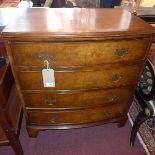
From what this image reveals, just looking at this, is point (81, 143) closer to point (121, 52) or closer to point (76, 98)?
point (76, 98)

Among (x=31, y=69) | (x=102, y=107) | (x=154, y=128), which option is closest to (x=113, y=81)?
(x=102, y=107)

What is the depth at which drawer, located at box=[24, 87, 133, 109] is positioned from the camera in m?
1.28

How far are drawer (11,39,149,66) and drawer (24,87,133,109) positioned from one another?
274 millimetres

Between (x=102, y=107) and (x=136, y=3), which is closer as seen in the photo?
(x=102, y=107)

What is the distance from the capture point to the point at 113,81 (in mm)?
1276

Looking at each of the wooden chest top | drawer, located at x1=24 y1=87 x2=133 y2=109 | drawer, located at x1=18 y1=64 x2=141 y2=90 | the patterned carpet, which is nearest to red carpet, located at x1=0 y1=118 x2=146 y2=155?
the patterned carpet

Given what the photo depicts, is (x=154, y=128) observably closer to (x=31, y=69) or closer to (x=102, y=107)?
(x=102, y=107)

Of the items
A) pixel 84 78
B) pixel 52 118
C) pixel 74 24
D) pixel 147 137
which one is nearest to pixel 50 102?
pixel 52 118

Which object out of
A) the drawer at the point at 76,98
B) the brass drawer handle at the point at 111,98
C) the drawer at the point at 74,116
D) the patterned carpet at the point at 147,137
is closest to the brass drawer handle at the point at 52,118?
the drawer at the point at 74,116

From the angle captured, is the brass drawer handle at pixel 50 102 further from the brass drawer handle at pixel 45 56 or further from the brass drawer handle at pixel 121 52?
the brass drawer handle at pixel 121 52

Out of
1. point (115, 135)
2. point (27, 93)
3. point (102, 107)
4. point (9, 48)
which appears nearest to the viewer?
point (9, 48)

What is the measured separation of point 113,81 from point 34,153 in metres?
0.91

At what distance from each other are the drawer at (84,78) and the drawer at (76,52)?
8 cm

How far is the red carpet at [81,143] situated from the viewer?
1.56m
